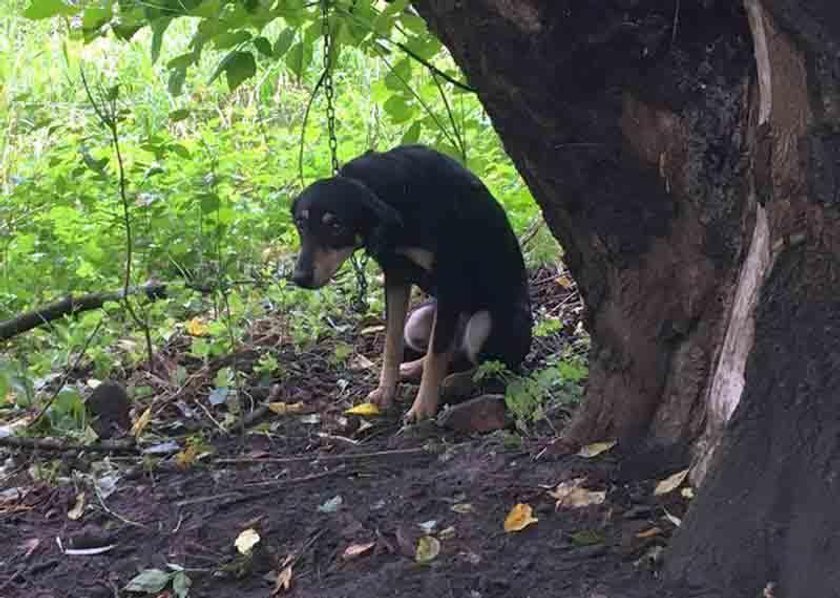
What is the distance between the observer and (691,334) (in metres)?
3.26

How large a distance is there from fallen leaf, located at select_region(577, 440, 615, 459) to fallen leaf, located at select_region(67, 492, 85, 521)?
1620 mm

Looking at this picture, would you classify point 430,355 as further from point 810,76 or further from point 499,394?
point 810,76

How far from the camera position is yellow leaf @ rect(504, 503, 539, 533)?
10.5 feet

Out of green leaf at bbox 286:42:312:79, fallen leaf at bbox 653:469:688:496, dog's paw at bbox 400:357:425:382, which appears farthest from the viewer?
dog's paw at bbox 400:357:425:382

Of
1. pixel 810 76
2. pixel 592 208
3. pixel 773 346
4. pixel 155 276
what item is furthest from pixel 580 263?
pixel 155 276

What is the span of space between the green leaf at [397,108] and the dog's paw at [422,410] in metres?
1.25

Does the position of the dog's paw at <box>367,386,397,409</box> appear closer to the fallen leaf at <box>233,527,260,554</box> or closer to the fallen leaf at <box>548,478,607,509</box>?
the fallen leaf at <box>233,527,260,554</box>

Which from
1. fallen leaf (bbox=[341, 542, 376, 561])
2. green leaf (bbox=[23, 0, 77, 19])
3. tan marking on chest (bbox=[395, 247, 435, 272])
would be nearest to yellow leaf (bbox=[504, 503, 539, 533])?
fallen leaf (bbox=[341, 542, 376, 561])

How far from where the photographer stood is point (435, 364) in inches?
182

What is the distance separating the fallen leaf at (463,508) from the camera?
11.0ft

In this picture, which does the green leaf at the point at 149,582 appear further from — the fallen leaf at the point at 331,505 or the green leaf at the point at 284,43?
the green leaf at the point at 284,43

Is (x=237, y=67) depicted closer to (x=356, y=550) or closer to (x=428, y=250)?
(x=428, y=250)

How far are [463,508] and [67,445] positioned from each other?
66.5 inches

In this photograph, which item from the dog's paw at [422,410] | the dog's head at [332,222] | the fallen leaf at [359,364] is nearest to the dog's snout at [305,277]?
the dog's head at [332,222]
